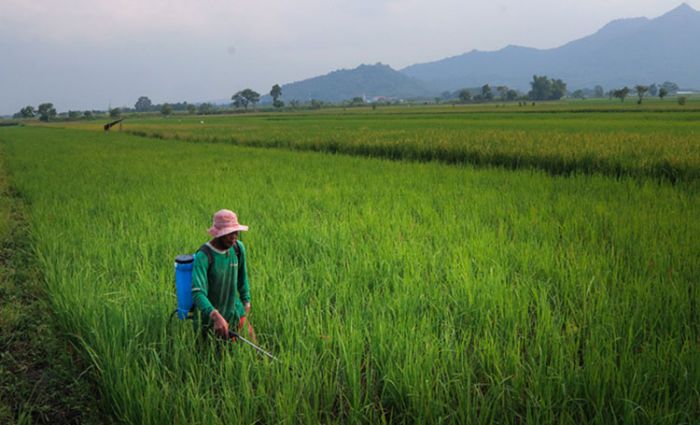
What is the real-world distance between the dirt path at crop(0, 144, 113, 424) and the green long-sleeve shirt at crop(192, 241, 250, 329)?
722mm

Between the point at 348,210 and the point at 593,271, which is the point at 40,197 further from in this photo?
the point at 593,271

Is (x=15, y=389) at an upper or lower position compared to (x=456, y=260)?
lower

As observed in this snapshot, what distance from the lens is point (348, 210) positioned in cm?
625

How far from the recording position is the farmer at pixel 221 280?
2271 mm

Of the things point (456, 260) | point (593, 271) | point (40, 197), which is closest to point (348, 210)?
point (456, 260)

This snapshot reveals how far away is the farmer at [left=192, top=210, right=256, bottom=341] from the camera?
7.45 ft

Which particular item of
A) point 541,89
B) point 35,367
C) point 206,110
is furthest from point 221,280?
point 541,89

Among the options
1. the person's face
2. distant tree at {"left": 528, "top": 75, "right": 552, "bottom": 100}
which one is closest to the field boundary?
the person's face

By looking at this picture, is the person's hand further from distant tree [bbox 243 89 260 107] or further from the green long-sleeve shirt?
distant tree [bbox 243 89 260 107]

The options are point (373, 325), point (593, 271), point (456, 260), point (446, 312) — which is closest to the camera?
point (373, 325)

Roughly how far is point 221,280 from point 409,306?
1228mm

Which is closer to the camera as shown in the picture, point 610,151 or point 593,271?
point 593,271

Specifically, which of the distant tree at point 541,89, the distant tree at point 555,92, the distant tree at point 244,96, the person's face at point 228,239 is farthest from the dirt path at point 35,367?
the distant tree at point 244,96

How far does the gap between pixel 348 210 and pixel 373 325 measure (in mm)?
3629
